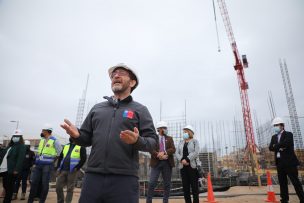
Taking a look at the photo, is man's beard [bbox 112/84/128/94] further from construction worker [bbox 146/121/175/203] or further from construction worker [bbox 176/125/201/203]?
construction worker [bbox 176/125/201/203]

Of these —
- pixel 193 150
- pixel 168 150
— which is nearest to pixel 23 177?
pixel 168 150

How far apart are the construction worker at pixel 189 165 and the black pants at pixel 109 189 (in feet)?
10.6

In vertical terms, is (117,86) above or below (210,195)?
above

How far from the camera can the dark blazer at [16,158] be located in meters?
5.08

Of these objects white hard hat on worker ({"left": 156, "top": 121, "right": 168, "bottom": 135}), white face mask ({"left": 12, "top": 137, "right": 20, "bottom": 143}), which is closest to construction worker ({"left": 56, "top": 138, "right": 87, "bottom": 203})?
white face mask ({"left": 12, "top": 137, "right": 20, "bottom": 143})

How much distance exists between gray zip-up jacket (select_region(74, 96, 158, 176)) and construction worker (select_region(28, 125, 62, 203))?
11.7ft

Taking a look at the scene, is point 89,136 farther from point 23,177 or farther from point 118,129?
A: point 23,177

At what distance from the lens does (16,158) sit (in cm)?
523

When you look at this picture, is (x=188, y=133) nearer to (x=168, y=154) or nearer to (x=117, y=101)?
(x=168, y=154)

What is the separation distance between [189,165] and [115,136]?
11.1ft

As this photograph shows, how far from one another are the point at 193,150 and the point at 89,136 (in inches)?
134

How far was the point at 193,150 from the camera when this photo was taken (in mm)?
5027

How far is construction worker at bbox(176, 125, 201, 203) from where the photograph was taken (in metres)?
4.69

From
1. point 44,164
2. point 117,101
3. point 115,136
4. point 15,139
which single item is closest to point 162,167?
point 44,164
